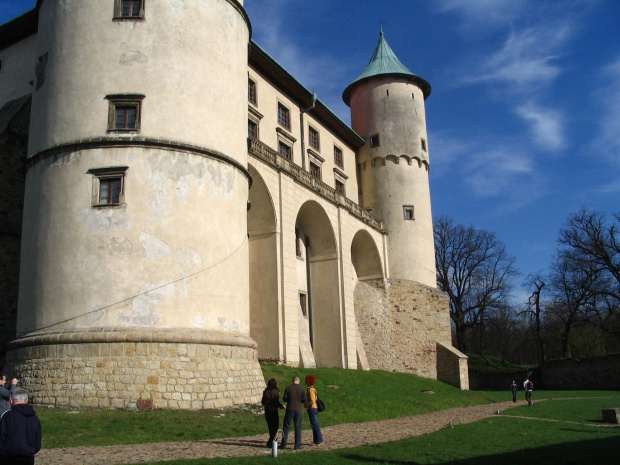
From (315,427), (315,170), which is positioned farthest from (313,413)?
(315,170)

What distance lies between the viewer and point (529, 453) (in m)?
11.3

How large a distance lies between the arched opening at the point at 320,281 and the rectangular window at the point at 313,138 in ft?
18.7

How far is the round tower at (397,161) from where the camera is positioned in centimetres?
4141

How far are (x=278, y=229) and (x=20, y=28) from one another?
13711 mm

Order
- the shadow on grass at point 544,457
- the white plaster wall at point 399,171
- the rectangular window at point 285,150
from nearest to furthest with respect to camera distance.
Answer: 1. the shadow on grass at point 544,457
2. the rectangular window at point 285,150
3. the white plaster wall at point 399,171

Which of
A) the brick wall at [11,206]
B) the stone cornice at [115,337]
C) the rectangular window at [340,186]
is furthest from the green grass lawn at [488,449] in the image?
the rectangular window at [340,186]

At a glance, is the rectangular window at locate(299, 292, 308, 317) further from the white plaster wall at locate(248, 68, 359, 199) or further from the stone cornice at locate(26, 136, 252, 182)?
the stone cornice at locate(26, 136, 252, 182)

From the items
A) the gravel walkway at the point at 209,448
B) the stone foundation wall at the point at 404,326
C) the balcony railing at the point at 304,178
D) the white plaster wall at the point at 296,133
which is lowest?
the gravel walkway at the point at 209,448

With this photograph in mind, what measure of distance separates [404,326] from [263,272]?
13.9 metres

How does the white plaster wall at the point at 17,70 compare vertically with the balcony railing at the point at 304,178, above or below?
above

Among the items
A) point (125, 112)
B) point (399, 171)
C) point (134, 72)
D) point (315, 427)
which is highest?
point (399, 171)

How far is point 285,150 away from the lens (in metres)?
34.8

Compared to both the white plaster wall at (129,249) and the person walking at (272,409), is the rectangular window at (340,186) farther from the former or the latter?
the person walking at (272,409)

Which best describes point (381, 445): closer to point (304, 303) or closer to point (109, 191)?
point (109, 191)
